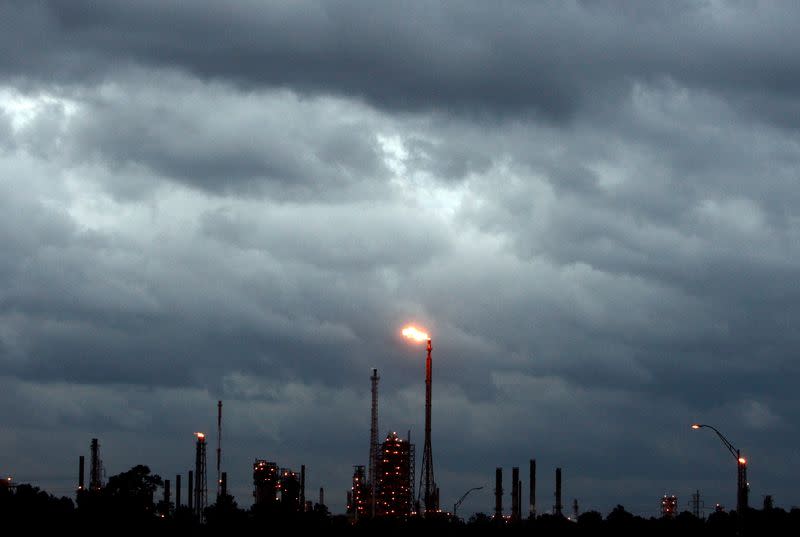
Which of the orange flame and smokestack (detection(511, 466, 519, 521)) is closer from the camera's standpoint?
the orange flame

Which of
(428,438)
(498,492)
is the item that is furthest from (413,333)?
(498,492)

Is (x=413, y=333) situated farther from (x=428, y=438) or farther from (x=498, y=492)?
(x=498, y=492)

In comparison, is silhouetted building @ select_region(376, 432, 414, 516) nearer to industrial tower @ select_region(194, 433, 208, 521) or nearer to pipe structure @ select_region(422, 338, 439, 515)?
industrial tower @ select_region(194, 433, 208, 521)

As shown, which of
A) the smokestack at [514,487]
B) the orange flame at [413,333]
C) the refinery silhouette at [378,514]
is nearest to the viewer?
the orange flame at [413,333]

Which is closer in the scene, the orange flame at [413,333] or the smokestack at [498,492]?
the orange flame at [413,333]

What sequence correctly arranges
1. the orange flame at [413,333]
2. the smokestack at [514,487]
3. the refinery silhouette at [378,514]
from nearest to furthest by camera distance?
the orange flame at [413,333] → the refinery silhouette at [378,514] → the smokestack at [514,487]

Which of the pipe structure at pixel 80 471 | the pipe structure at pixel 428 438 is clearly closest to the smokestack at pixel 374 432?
the pipe structure at pixel 80 471

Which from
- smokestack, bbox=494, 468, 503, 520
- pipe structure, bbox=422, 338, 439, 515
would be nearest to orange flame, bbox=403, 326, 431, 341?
pipe structure, bbox=422, 338, 439, 515

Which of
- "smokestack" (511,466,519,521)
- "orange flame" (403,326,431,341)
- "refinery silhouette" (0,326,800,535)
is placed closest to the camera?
"orange flame" (403,326,431,341)

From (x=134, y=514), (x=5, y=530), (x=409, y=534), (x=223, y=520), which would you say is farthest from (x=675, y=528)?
→ (x=5, y=530)

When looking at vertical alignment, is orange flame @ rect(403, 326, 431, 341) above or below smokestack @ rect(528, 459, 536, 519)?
above

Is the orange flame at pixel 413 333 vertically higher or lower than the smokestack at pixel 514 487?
higher

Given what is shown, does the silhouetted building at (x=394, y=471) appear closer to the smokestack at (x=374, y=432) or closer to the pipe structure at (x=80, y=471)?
the smokestack at (x=374, y=432)

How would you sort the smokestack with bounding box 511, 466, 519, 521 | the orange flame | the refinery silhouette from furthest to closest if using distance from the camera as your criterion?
the smokestack with bounding box 511, 466, 519, 521 < the refinery silhouette < the orange flame
